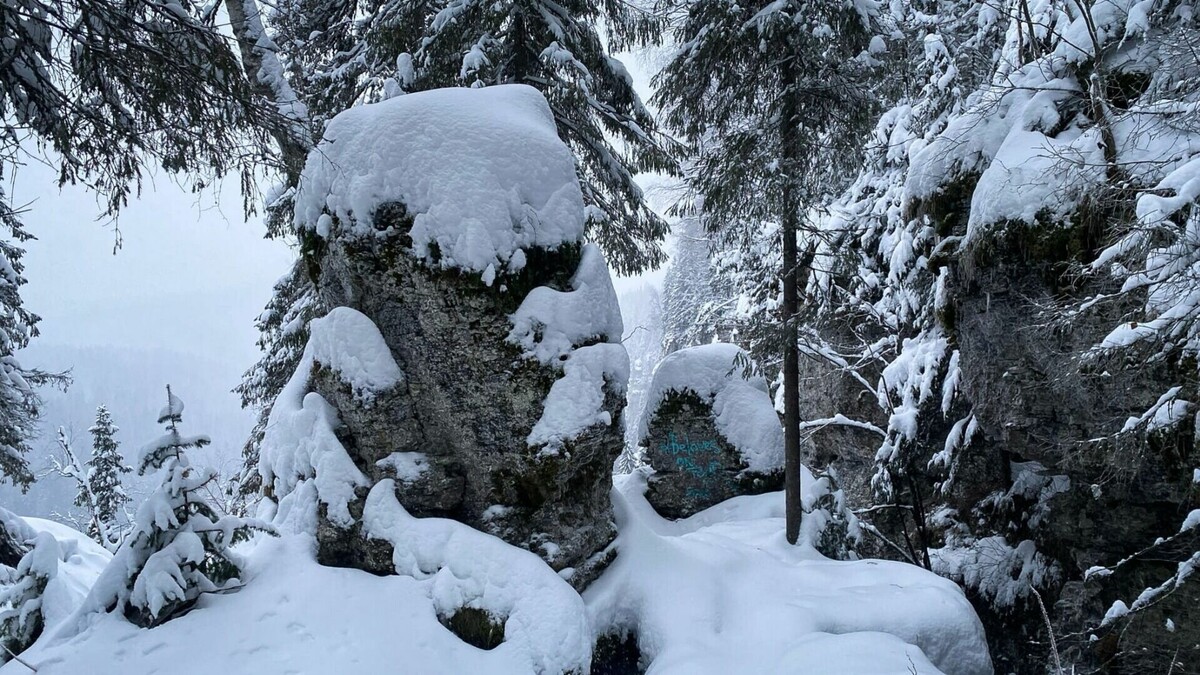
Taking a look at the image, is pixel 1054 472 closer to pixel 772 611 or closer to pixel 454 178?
pixel 772 611

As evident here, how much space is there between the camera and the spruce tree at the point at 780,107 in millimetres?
7539

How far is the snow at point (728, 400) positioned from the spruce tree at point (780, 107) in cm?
144

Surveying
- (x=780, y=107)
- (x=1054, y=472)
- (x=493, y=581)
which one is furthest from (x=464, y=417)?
(x=1054, y=472)

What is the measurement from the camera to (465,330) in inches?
253

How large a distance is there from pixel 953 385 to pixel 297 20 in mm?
11824

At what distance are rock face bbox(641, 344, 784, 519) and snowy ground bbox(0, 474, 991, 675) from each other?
2.25m

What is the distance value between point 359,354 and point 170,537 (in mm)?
2348

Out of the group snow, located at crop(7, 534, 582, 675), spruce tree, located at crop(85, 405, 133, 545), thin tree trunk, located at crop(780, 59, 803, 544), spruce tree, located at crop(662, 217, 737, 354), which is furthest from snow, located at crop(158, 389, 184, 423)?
spruce tree, located at crop(662, 217, 737, 354)

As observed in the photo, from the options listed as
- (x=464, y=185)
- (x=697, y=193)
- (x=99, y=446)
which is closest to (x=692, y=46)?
(x=697, y=193)

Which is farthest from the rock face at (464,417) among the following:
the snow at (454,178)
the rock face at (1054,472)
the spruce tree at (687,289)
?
the spruce tree at (687,289)

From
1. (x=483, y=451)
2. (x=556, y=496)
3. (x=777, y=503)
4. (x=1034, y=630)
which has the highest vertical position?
(x=483, y=451)

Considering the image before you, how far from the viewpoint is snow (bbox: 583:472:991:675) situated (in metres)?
5.62

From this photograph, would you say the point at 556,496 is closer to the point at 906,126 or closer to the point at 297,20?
the point at 297,20

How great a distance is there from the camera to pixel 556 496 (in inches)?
257
